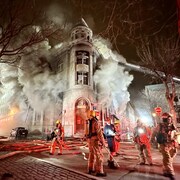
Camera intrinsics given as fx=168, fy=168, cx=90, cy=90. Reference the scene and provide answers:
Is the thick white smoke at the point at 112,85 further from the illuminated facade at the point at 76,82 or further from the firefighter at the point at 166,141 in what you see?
the firefighter at the point at 166,141

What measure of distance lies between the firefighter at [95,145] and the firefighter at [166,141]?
5.87ft

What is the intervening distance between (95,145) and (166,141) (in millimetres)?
2179

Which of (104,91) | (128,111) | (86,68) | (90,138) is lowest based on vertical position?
(90,138)

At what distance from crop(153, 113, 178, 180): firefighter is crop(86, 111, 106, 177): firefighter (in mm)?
1789

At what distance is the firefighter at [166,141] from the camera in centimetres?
501

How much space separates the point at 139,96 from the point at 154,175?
33856mm

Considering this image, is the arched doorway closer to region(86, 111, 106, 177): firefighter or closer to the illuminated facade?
the illuminated facade

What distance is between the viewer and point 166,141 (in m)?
5.12

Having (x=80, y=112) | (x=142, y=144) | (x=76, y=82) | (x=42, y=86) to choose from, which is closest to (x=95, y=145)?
(x=142, y=144)

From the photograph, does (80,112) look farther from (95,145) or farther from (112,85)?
(95,145)

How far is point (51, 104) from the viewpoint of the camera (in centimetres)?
2739

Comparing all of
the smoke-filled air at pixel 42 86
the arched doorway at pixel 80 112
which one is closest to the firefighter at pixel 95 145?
the arched doorway at pixel 80 112

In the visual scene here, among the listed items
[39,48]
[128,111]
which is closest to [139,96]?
[128,111]

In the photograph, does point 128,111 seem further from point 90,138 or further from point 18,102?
point 90,138
